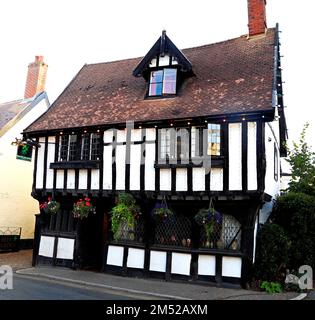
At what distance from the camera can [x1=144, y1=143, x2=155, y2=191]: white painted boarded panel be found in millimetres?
10859

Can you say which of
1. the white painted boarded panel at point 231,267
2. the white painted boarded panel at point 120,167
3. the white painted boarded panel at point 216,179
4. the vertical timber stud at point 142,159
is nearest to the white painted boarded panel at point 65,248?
the white painted boarded panel at point 120,167

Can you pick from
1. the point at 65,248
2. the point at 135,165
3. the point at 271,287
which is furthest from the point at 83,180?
the point at 271,287

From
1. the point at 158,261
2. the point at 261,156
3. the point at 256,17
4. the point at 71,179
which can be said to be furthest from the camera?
the point at 256,17

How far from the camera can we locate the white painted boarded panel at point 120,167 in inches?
445

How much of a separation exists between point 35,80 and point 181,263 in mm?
13491

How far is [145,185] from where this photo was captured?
10922 mm

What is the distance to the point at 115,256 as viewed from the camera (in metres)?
11.6

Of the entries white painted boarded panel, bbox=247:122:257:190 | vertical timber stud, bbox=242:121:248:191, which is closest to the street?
vertical timber stud, bbox=242:121:248:191

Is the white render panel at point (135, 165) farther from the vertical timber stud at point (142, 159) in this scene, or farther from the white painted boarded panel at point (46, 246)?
the white painted boarded panel at point (46, 246)

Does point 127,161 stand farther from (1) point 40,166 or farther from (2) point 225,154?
(1) point 40,166

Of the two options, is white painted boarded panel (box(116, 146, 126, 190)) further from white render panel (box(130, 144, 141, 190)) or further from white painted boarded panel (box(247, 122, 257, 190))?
white painted boarded panel (box(247, 122, 257, 190))

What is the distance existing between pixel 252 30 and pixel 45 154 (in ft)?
28.6

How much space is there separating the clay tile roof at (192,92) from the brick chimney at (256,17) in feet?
1.03

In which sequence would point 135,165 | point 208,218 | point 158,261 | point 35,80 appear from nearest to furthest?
1. point 208,218
2. point 158,261
3. point 135,165
4. point 35,80
